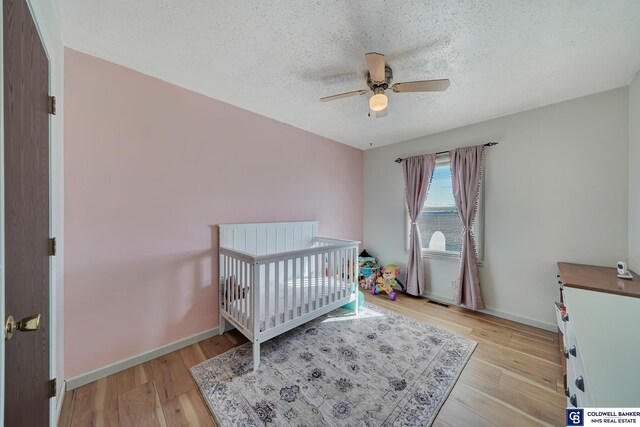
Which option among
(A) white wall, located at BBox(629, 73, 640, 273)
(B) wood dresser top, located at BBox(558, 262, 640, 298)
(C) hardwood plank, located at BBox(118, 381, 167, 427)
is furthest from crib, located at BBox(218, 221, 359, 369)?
(A) white wall, located at BBox(629, 73, 640, 273)

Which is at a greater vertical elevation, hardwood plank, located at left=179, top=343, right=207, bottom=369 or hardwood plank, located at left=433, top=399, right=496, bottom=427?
hardwood plank, located at left=179, top=343, right=207, bottom=369

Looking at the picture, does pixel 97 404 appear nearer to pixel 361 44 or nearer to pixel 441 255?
pixel 361 44

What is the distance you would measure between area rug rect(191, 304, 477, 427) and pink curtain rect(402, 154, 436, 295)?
0.81m

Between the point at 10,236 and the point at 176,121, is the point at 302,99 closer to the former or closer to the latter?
the point at 176,121

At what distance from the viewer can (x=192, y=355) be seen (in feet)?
6.15

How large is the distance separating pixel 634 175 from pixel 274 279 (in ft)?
9.76

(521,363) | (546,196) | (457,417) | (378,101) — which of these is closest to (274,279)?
(457,417)

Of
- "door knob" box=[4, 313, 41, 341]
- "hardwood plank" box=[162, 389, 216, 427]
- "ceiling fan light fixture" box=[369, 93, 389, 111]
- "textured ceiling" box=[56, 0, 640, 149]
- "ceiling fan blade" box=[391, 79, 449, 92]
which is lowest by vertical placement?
"hardwood plank" box=[162, 389, 216, 427]

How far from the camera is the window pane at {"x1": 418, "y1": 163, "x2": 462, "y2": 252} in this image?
2.88 m

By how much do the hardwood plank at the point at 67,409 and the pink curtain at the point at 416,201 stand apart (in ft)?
10.5

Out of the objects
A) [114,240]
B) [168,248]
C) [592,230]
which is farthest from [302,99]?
[592,230]

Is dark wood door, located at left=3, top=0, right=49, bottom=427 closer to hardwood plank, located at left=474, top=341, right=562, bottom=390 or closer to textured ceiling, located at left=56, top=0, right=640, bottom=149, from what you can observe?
textured ceiling, located at left=56, top=0, right=640, bottom=149

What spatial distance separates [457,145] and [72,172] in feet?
11.8

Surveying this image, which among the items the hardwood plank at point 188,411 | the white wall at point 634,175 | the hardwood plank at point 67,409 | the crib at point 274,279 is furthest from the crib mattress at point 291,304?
the white wall at point 634,175
